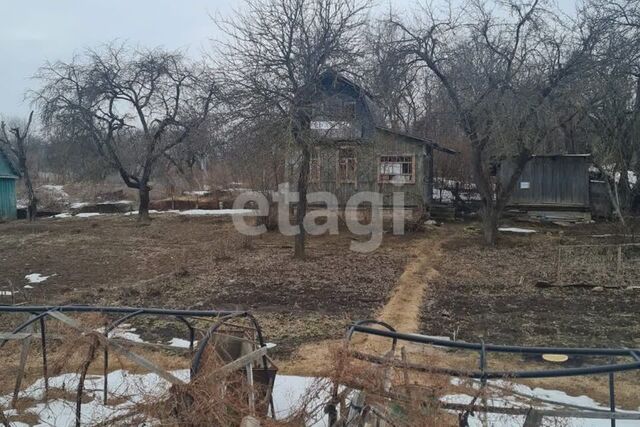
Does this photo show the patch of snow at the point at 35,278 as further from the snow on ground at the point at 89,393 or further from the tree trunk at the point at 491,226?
the tree trunk at the point at 491,226

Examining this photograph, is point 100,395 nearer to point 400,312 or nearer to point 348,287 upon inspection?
point 400,312

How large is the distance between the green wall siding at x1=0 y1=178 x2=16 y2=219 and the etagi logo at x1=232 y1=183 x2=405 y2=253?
13.3m

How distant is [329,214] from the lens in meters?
19.4

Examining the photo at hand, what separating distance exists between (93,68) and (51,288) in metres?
16.0

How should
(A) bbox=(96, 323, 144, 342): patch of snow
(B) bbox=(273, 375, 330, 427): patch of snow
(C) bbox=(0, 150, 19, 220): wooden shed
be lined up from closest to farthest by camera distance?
(B) bbox=(273, 375, 330, 427): patch of snow
(A) bbox=(96, 323, 144, 342): patch of snow
(C) bbox=(0, 150, 19, 220): wooden shed

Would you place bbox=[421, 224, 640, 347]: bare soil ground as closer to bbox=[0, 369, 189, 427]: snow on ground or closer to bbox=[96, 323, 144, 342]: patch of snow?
bbox=[0, 369, 189, 427]: snow on ground

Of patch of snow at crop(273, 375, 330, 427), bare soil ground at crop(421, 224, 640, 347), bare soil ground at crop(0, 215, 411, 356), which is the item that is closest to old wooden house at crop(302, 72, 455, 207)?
bare soil ground at crop(0, 215, 411, 356)

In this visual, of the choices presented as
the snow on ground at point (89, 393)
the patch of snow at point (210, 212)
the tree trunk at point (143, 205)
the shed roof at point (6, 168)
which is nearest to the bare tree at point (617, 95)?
the snow on ground at point (89, 393)

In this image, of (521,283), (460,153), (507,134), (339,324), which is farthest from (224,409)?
(460,153)

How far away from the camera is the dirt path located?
5.48 m

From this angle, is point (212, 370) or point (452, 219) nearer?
point (212, 370)

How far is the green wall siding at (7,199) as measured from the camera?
1013 inches

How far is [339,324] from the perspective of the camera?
22.9 ft

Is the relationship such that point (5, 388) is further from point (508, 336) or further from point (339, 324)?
point (508, 336)
